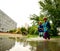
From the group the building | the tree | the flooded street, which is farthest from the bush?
the building

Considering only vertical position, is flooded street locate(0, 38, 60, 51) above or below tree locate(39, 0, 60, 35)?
below

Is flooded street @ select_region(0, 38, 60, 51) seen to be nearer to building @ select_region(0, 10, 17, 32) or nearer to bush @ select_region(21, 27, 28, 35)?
bush @ select_region(21, 27, 28, 35)

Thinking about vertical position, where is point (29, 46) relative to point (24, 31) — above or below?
below

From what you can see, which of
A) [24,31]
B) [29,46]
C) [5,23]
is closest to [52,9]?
[24,31]

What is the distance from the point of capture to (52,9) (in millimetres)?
34156

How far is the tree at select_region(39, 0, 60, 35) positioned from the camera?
34.1 m

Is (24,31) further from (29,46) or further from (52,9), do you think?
(29,46)

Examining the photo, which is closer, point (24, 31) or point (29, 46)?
point (29, 46)

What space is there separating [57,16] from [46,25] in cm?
1891

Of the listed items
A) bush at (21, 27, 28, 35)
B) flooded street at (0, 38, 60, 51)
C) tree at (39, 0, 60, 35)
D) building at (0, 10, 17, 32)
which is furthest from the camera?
building at (0, 10, 17, 32)

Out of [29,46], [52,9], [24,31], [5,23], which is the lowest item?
[29,46]

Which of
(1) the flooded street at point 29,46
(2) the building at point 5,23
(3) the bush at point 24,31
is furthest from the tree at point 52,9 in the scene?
(2) the building at point 5,23

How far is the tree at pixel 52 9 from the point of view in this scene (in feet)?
112

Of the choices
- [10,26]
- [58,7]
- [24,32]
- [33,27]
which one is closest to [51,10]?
[58,7]
